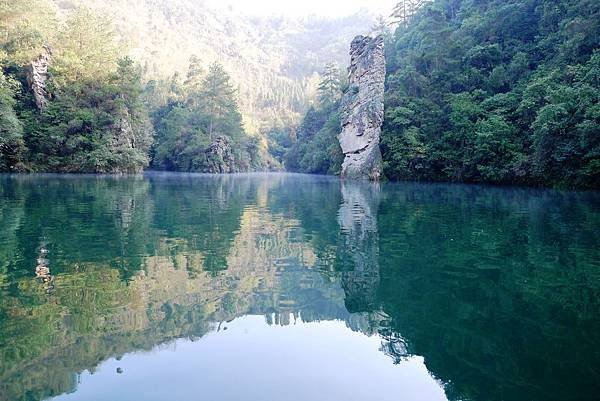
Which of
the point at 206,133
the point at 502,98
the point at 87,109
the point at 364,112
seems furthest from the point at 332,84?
the point at 502,98

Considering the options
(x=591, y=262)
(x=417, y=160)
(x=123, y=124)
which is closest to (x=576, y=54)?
(x=417, y=160)

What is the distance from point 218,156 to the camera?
70.2 m

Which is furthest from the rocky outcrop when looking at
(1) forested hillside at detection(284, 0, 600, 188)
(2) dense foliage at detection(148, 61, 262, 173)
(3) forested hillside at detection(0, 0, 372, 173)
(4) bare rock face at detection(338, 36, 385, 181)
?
(1) forested hillside at detection(284, 0, 600, 188)

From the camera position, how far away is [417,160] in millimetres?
43250

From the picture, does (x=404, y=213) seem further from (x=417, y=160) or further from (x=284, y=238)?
(x=417, y=160)

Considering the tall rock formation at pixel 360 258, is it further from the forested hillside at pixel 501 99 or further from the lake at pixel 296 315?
the forested hillside at pixel 501 99

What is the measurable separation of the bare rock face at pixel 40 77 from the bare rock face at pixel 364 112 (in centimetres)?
3109

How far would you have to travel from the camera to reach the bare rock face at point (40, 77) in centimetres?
4675

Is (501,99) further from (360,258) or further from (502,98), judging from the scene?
(360,258)

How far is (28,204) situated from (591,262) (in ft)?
53.9

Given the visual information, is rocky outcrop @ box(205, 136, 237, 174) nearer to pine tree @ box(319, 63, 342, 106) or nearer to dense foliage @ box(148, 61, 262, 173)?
dense foliage @ box(148, 61, 262, 173)

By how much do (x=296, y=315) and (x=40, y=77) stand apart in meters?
50.8

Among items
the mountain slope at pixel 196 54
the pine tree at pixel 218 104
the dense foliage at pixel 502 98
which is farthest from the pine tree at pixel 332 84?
the mountain slope at pixel 196 54

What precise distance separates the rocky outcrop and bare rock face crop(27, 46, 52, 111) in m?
25.4
